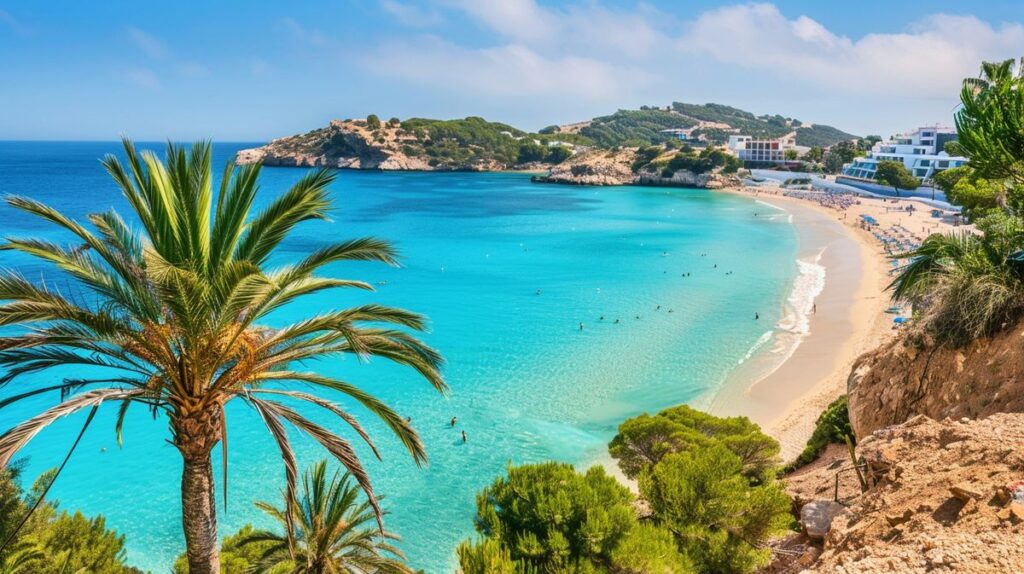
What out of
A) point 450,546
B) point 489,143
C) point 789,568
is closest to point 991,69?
point 789,568

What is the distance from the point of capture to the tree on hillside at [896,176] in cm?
8638

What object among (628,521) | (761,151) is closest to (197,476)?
(628,521)

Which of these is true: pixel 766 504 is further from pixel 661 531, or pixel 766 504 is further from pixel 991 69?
pixel 991 69

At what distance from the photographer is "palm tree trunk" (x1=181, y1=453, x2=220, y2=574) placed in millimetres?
5891

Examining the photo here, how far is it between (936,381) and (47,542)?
14820mm

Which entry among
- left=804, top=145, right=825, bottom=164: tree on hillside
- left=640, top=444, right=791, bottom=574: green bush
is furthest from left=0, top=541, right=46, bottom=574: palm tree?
left=804, top=145, right=825, bottom=164: tree on hillside

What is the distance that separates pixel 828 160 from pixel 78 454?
5595 inches

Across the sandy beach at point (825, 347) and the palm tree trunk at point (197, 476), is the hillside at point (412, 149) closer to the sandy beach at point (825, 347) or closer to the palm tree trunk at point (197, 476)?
the sandy beach at point (825, 347)

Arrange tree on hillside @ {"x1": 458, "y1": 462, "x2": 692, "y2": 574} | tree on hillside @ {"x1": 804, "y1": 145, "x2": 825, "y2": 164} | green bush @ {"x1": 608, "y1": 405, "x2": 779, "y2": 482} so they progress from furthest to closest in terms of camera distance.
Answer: tree on hillside @ {"x1": 804, "y1": 145, "x2": 825, "y2": 164} → green bush @ {"x1": 608, "y1": 405, "x2": 779, "y2": 482} → tree on hillside @ {"x1": 458, "y1": 462, "x2": 692, "y2": 574}

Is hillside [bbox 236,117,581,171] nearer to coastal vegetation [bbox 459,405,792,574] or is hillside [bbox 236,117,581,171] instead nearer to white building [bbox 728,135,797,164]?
white building [bbox 728,135,797,164]

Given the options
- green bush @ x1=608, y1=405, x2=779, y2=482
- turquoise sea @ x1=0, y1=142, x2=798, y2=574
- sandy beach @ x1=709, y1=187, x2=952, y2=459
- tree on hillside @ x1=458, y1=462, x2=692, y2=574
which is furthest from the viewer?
sandy beach @ x1=709, y1=187, x2=952, y2=459

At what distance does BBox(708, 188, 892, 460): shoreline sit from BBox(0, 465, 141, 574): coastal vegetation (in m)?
16.7

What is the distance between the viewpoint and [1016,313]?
922 cm

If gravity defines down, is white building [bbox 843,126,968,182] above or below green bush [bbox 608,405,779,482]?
above
